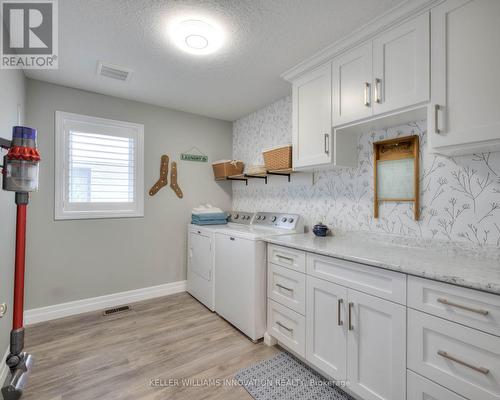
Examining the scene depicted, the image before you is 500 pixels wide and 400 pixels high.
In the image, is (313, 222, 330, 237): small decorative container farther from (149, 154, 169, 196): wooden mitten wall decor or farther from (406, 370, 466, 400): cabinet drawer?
(149, 154, 169, 196): wooden mitten wall decor

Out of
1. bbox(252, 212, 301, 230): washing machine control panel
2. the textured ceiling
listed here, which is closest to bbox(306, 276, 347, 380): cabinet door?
bbox(252, 212, 301, 230): washing machine control panel

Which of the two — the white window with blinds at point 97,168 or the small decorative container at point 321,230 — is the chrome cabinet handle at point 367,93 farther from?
the white window with blinds at point 97,168

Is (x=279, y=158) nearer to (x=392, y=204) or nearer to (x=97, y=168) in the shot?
(x=392, y=204)

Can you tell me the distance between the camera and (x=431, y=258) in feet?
4.45

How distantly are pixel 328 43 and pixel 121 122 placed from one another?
2266 mm

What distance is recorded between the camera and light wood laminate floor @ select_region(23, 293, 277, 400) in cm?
158

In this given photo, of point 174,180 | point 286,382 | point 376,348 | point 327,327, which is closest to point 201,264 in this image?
point 174,180

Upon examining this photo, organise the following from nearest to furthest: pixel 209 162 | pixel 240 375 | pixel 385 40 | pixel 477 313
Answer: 1. pixel 477 313
2. pixel 385 40
3. pixel 240 375
4. pixel 209 162

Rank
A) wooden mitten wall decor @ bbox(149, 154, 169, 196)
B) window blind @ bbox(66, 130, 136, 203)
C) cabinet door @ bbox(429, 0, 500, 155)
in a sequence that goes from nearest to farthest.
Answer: cabinet door @ bbox(429, 0, 500, 155) < window blind @ bbox(66, 130, 136, 203) < wooden mitten wall decor @ bbox(149, 154, 169, 196)

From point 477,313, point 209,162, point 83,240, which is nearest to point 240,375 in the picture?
point 477,313

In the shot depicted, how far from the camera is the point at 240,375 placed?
1706mm

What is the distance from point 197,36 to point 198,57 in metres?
0.28

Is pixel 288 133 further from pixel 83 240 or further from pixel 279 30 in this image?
pixel 83 240

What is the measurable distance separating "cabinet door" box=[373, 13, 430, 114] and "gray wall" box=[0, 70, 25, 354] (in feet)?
7.64
